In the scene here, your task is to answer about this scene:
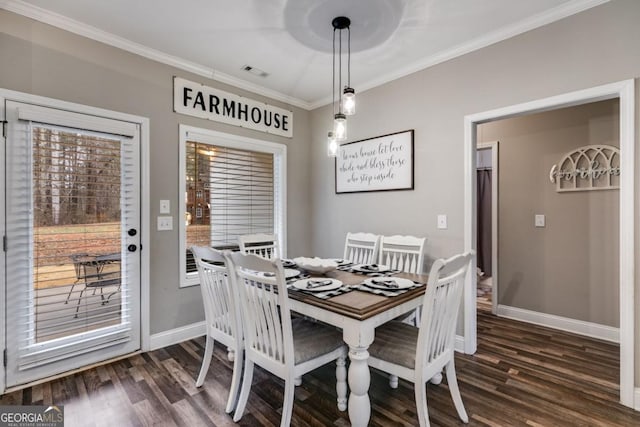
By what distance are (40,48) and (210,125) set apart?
128 centimetres

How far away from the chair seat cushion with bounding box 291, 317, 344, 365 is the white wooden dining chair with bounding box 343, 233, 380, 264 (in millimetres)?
1015

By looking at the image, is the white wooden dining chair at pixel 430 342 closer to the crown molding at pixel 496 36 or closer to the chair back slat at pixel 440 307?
the chair back slat at pixel 440 307

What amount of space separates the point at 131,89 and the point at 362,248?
241cm

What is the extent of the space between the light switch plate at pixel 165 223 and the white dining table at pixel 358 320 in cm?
164

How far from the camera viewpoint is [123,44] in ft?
8.13

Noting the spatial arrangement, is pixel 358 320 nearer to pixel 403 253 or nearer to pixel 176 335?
pixel 403 253

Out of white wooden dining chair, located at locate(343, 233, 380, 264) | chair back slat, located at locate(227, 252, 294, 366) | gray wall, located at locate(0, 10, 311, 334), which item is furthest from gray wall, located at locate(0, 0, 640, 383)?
chair back slat, located at locate(227, 252, 294, 366)

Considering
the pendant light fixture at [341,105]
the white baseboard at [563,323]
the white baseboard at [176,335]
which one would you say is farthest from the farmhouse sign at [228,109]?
the white baseboard at [563,323]

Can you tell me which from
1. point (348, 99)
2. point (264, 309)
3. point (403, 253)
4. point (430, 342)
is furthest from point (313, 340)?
point (348, 99)

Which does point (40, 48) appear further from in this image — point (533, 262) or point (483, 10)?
point (533, 262)

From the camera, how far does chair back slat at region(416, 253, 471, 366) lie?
1.42 meters

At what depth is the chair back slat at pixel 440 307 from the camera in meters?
1.42

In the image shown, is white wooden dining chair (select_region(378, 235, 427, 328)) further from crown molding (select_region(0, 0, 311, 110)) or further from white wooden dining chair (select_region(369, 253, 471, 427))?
crown molding (select_region(0, 0, 311, 110))

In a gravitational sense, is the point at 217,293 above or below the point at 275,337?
above
